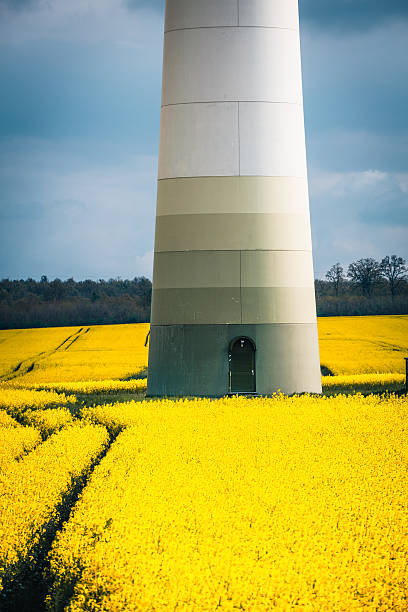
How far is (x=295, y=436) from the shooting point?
1198cm

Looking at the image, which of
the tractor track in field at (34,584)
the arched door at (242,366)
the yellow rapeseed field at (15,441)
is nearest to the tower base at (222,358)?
the arched door at (242,366)

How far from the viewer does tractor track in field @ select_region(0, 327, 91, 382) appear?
26234 mm

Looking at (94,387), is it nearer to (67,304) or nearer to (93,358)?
(93,358)

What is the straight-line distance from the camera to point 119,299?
5138 centimetres

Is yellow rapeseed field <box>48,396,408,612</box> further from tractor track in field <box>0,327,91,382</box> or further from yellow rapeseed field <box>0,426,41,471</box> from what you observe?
tractor track in field <box>0,327,91,382</box>

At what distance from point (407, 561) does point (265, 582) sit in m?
1.45

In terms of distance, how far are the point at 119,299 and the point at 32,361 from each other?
845 inches

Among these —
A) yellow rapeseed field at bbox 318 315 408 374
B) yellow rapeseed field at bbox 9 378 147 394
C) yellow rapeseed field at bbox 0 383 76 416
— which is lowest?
yellow rapeseed field at bbox 0 383 76 416

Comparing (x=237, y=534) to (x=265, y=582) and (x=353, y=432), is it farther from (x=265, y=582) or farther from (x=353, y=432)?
(x=353, y=432)

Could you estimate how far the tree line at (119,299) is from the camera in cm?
4781

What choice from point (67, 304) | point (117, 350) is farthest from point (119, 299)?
point (117, 350)

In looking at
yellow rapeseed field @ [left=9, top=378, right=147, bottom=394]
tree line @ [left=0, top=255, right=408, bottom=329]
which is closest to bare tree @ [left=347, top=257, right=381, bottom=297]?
tree line @ [left=0, top=255, right=408, bottom=329]

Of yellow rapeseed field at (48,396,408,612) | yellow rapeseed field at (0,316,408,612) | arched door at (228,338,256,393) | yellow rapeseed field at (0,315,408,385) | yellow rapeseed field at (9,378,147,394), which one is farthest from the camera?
yellow rapeseed field at (0,315,408,385)

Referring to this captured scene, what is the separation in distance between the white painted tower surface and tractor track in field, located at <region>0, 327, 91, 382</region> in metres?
10.0
